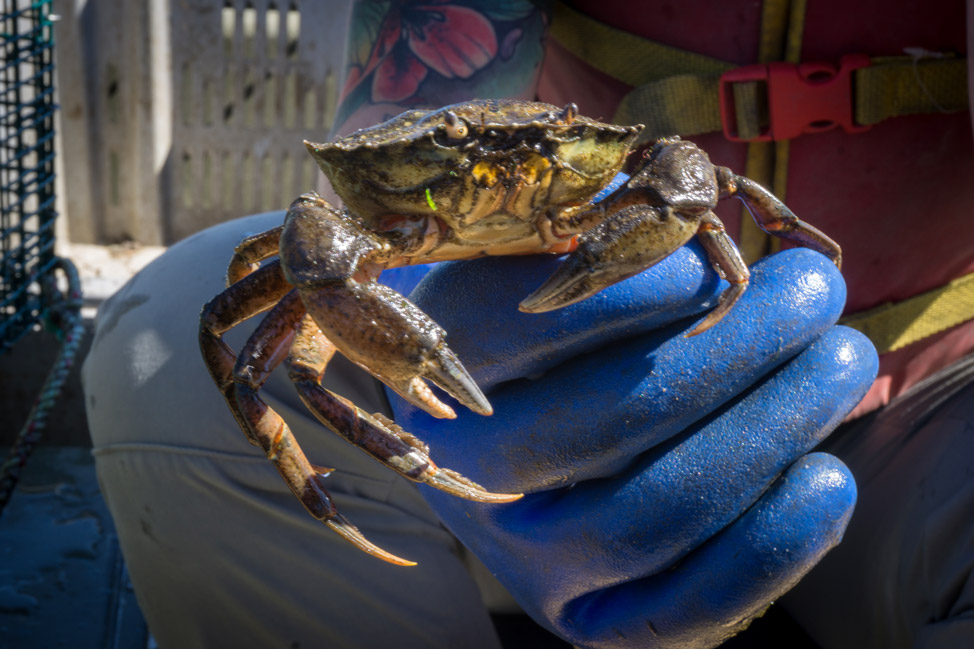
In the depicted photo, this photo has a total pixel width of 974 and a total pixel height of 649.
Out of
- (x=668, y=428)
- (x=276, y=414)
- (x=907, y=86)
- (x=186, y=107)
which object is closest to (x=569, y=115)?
(x=668, y=428)

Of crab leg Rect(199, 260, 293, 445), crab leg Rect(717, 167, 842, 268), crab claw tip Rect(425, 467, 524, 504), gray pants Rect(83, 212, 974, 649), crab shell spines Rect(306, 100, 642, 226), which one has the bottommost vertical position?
gray pants Rect(83, 212, 974, 649)

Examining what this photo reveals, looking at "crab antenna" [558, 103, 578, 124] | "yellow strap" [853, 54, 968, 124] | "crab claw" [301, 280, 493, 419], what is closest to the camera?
"crab claw" [301, 280, 493, 419]

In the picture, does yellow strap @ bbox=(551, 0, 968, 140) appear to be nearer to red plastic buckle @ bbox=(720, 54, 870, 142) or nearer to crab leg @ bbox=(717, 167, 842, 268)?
red plastic buckle @ bbox=(720, 54, 870, 142)

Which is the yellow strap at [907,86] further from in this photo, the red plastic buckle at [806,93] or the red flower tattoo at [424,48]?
the red flower tattoo at [424,48]

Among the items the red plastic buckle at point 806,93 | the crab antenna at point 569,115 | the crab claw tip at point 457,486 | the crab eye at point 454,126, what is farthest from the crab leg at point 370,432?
the red plastic buckle at point 806,93

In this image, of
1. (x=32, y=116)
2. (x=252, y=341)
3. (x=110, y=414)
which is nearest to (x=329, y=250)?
(x=252, y=341)

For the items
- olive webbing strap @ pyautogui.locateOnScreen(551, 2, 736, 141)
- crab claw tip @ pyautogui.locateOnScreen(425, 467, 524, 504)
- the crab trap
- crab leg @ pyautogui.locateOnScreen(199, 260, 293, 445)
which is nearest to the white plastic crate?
the crab trap

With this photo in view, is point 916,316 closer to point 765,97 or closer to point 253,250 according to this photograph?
point 765,97

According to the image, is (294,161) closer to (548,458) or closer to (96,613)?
(96,613)
